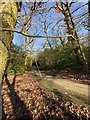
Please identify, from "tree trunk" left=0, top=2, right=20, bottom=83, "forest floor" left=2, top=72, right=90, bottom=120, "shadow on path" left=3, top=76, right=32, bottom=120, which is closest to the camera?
"tree trunk" left=0, top=2, right=20, bottom=83

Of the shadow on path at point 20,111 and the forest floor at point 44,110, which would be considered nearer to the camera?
the forest floor at point 44,110

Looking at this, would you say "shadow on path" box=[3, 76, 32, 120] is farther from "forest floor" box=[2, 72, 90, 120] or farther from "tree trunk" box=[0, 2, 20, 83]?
"tree trunk" box=[0, 2, 20, 83]

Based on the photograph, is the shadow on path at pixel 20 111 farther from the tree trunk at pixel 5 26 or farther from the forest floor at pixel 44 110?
the tree trunk at pixel 5 26

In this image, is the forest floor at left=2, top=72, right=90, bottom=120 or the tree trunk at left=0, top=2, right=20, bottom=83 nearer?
the tree trunk at left=0, top=2, right=20, bottom=83

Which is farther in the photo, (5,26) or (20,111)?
(20,111)

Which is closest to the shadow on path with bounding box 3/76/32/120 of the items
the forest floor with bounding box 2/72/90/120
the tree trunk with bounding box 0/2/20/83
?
the forest floor with bounding box 2/72/90/120

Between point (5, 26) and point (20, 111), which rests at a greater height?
point (5, 26)

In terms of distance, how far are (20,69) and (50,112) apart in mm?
15170

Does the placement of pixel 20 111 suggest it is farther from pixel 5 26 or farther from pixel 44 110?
pixel 5 26

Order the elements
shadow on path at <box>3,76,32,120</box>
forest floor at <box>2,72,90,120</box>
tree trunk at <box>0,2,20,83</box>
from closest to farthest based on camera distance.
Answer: tree trunk at <box>0,2,20,83</box>
forest floor at <box>2,72,90,120</box>
shadow on path at <box>3,76,32,120</box>

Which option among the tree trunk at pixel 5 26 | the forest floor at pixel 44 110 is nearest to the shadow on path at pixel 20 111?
the forest floor at pixel 44 110

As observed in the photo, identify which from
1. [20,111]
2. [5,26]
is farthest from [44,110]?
[5,26]

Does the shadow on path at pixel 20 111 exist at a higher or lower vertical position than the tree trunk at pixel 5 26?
lower

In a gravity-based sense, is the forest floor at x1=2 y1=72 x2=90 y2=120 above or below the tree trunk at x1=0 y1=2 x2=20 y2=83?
below
